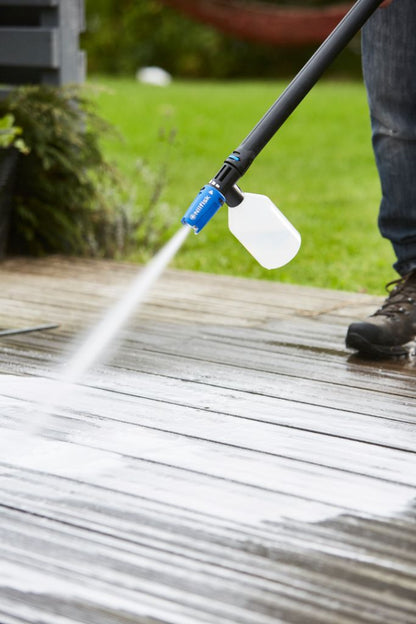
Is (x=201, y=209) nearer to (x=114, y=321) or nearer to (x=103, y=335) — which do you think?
(x=103, y=335)

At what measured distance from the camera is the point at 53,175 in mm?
3730

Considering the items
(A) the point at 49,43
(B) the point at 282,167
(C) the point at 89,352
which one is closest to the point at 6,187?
(A) the point at 49,43

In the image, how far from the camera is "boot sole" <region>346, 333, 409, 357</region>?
7.61 feet

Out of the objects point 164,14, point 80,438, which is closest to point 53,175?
point 80,438

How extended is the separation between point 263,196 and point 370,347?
0.56 m

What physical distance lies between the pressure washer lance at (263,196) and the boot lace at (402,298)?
56 centimetres

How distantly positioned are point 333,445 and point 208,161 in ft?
18.9

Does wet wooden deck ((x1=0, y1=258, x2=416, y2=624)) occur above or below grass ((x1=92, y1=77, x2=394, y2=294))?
below

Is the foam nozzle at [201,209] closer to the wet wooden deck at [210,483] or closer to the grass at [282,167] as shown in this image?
the wet wooden deck at [210,483]

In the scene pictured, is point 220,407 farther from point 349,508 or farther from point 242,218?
point 349,508

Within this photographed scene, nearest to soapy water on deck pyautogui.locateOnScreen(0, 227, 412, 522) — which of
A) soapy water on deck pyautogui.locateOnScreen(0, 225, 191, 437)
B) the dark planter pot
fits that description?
soapy water on deck pyautogui.locateOnScreen(0, 225, 191, 437)

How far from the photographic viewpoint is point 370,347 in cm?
232

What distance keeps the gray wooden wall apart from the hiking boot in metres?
1.88

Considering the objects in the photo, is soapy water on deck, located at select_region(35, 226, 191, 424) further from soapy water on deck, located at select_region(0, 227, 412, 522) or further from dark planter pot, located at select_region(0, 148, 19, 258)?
dark planter pot, located at select_region(0, 148, 19, 258)
